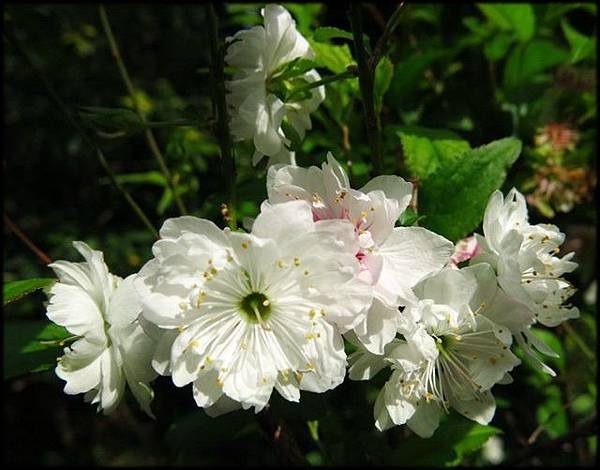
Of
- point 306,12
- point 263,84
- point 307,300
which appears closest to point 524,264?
point 307,300

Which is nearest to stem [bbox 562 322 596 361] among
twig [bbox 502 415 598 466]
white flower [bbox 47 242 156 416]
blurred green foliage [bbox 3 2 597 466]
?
blurred green foliage [bbox 3 2 597 466]

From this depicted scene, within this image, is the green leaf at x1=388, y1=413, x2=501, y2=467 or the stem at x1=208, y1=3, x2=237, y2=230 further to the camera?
the green leaf at x1=388, y1=413, x2=501, y2=467

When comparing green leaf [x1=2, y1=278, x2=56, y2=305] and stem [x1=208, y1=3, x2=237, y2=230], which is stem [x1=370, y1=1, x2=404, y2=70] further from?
green leaf [x1=2, y1=278, x2=56, y2=305]

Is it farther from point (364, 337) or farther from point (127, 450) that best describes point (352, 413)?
point (127, 450)

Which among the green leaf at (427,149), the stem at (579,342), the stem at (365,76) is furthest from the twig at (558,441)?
the stem at (365,76)

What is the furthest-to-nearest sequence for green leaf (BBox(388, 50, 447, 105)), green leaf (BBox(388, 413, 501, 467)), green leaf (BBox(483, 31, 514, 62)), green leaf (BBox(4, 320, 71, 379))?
green leaf (BBox(483, 31, 514, 62))
green leaf (BBox(388, 50, 447, 105))
green leaf (BBox(388, 413, 501, 467))
green leaf (BBox(4, 320, 71, 379))

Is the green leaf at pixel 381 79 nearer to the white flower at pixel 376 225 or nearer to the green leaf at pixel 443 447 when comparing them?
the white flower at pixel 376 225
